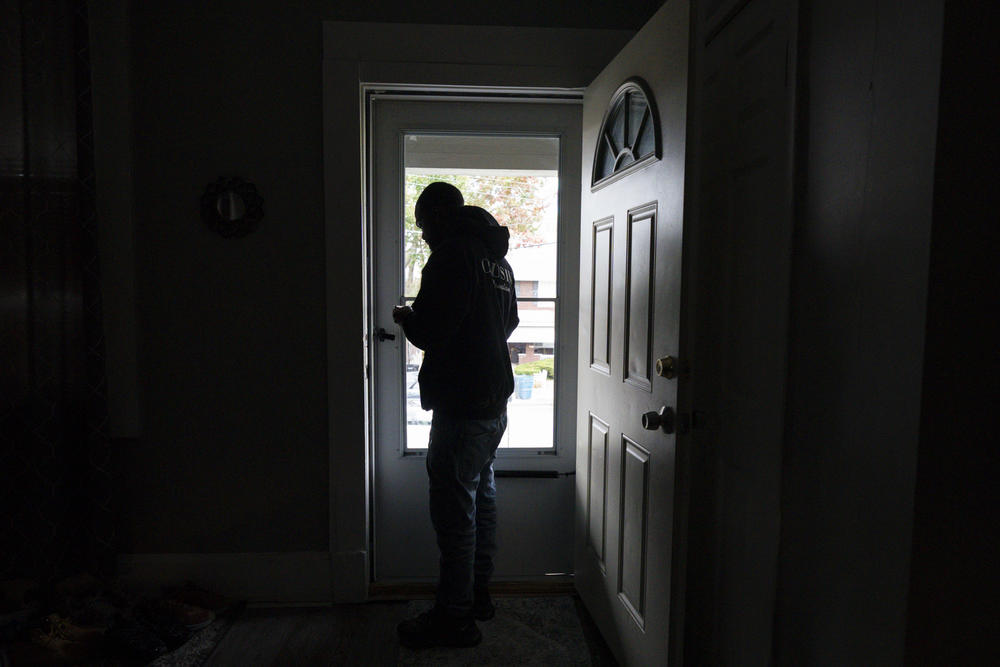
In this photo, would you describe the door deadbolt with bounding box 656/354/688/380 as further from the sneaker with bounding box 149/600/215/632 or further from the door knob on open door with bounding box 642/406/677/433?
the sneaker with bounding box 149/600/215/632

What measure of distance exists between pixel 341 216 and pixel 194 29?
868mm

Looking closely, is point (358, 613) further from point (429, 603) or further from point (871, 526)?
point (871, 526)

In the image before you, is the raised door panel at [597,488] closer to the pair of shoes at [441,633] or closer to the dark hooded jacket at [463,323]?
the dark hooded jacket at [463,323]

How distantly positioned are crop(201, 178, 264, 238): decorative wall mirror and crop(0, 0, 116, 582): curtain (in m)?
0.40

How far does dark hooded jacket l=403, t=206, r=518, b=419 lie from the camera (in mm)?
2074

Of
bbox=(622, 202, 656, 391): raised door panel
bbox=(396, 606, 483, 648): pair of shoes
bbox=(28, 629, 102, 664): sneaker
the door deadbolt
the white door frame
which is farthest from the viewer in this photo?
the white door frame

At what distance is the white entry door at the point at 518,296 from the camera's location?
263 cm

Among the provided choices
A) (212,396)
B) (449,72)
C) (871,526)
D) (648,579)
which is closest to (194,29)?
(449,72)

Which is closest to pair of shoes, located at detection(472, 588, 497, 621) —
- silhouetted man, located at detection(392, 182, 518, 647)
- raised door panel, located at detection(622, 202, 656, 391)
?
silhouetted man, located at detection(392, 182, 518, 647)

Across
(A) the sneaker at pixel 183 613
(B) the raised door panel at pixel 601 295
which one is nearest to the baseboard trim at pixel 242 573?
(A) the sneaker at pixel 183 613

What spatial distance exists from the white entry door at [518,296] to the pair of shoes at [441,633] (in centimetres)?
46

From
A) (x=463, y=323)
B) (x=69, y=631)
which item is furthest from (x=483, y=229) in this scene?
(x=69, y=631)

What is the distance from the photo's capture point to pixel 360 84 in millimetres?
2408

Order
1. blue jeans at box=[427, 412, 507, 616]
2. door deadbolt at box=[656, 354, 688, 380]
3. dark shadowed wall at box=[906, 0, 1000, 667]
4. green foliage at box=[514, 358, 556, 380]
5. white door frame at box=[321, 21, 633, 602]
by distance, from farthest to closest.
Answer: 1. green foliage at box=[514, 358, 556, 380]
2. white door frame at box=[321, 21, 633, 602]
3. blue jeans at box=[427, 412, 507, 616]
4. door deadbolt at box=[656, 354, 688, 380]
5. dark shadowed wall at box=[906, 0, 1000, 667]
